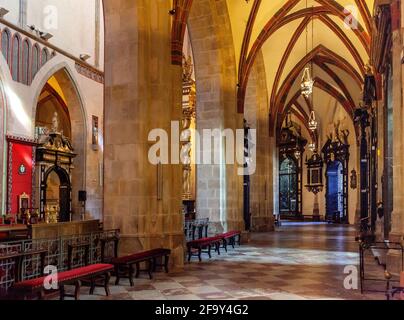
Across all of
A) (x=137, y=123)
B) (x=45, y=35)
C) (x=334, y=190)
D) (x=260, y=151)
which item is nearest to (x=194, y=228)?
(x=137, y=123)

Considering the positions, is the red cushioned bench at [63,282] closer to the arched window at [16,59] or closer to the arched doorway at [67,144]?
the arched window at [16,59]

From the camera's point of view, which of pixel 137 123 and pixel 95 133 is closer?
pixel 137 123

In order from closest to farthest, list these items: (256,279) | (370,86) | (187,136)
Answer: (256,279) < (370,86) < (187,136)

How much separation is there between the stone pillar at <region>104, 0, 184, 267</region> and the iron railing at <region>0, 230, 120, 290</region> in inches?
21.4

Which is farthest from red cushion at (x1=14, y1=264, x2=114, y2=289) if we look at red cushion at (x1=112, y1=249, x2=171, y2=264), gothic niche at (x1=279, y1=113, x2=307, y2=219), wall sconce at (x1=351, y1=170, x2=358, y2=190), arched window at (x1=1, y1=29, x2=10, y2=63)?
gothic niche at (x1=279, y1=113, x2=307, y2=219)

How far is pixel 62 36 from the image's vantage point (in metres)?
19.4

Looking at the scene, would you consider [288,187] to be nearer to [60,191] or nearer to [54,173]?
[60,191]

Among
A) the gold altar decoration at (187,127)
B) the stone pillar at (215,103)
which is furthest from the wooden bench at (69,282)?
the gold altar decoration at (187,127)

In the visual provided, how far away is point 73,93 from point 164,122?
1217cm

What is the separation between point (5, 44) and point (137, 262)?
451 inches

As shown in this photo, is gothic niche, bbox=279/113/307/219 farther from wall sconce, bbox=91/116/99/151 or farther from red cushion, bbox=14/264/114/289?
red cushion, bbox=14/264/114/289

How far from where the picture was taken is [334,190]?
31438 mm

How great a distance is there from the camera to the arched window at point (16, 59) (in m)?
16.2

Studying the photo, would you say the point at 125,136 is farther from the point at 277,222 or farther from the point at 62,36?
the point at 277,222
